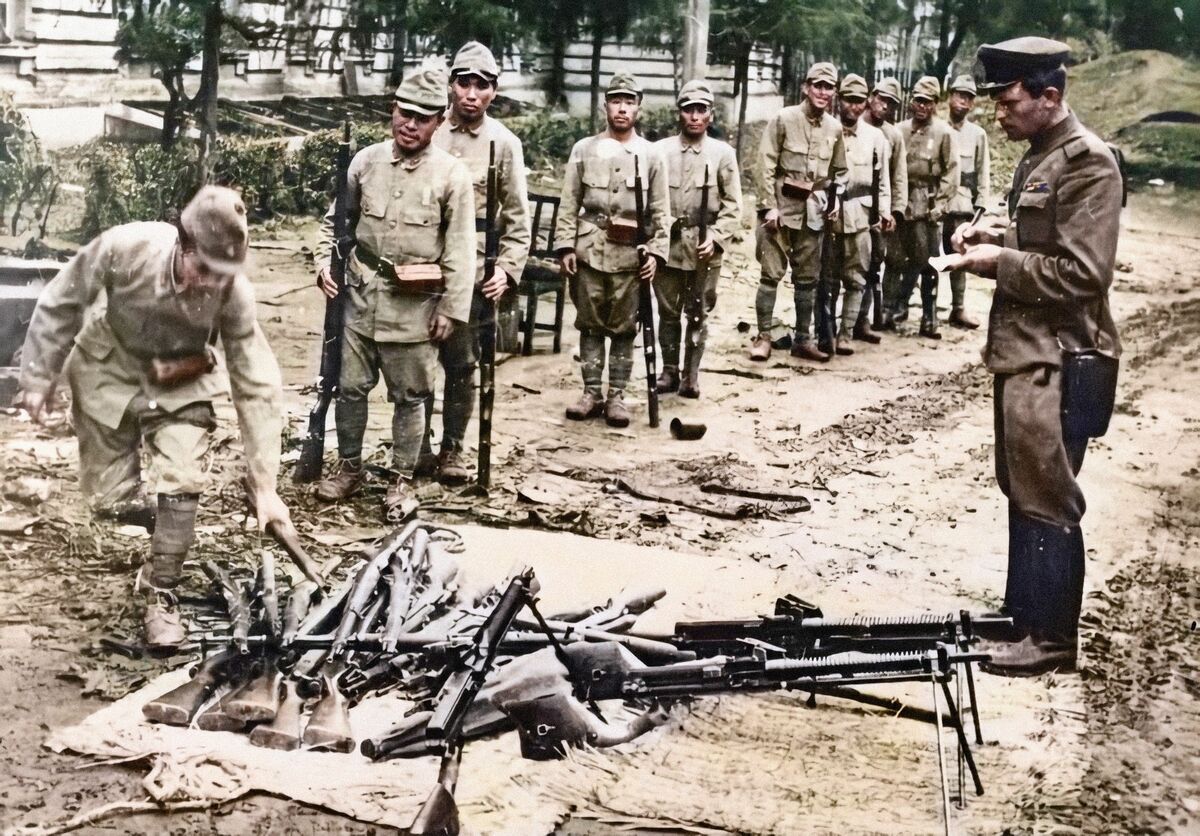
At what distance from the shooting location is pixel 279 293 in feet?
15.0

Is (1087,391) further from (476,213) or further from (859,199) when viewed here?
(859,199)

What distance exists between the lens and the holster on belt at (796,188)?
6.69 m

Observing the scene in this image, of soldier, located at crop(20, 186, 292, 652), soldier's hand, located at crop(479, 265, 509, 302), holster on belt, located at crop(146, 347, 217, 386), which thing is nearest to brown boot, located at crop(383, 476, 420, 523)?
soldier, located at crop(20, 186, 292, 652)

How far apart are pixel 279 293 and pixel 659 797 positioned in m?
1.94

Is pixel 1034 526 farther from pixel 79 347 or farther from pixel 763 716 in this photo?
pixel 79 347

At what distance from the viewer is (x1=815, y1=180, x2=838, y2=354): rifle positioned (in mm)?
5961

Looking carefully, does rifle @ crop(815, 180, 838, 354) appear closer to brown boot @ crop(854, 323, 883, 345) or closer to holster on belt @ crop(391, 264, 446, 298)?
brown boot @ crop(854, 323, 883, 345)

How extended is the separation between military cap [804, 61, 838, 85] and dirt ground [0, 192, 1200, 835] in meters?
0.94

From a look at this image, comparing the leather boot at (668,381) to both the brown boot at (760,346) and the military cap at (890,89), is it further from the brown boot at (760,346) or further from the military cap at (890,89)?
the military cap at (890,89)

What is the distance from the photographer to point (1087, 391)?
411cm

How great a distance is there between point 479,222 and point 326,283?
65 centimetres

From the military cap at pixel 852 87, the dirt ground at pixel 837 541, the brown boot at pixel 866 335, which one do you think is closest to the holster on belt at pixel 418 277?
the dirt ground at pixel 837 541

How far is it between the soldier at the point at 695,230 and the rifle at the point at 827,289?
41 cm

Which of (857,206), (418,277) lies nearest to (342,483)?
(418,277)
